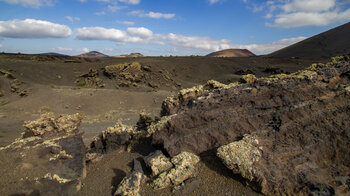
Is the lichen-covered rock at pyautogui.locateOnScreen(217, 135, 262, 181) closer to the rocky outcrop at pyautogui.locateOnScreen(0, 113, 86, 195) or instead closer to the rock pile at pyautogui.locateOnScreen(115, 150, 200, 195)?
the rock pile at pyautogui.locateOnScreen(115, 150, 200, 195)

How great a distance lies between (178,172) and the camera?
168 inches

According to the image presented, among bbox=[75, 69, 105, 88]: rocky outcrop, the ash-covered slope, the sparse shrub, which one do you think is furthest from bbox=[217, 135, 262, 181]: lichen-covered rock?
bbox=[75, 69, 105, 88]: rocky outcrop

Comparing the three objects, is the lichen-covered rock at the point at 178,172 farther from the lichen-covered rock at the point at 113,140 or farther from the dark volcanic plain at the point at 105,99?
the lichen-covered rock at the point at 113,140

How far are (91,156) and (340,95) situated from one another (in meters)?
6.99

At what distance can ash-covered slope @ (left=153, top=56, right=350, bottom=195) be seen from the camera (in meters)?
3.87

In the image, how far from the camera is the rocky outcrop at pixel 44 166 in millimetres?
3973

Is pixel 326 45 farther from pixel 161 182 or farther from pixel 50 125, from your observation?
pixel 50 125

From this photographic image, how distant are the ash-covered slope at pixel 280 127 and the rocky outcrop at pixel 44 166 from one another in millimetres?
2225

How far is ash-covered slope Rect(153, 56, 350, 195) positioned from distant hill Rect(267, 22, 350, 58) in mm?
71503

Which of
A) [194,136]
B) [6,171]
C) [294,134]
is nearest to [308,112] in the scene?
[294,134]

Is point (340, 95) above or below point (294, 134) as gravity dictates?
above

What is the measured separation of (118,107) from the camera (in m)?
21.0

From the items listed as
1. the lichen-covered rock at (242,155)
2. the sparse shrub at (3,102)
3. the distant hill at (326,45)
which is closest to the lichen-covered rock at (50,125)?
the lichen-covered rock at (242,155)

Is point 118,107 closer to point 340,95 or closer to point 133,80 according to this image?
point 133,80
